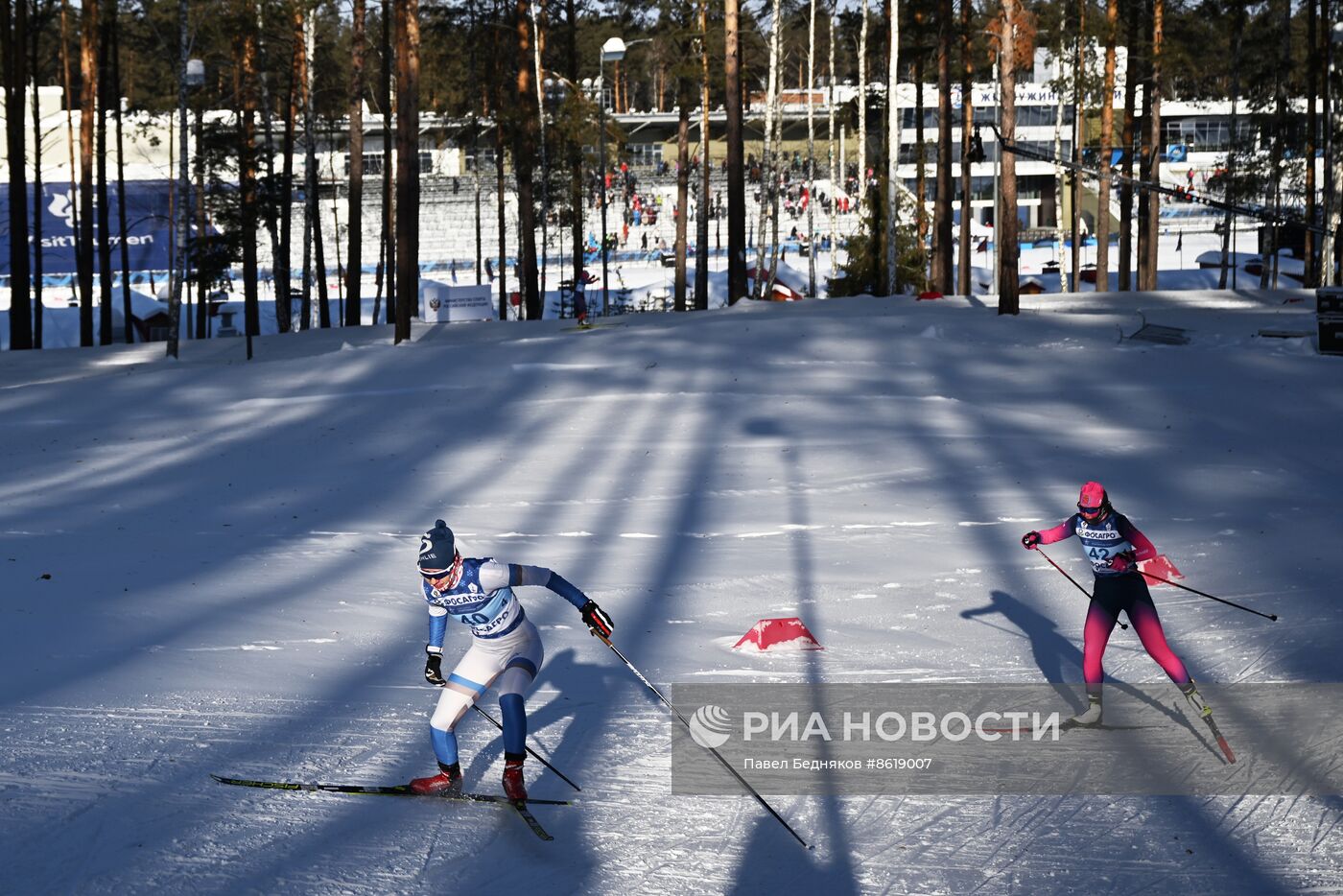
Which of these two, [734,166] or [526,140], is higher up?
[526,140]

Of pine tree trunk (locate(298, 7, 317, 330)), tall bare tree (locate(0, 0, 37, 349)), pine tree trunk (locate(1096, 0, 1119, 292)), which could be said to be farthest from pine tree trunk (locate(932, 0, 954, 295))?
tall bare tree (locate(0, 0, 37, 349))

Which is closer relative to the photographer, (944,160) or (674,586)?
(674,586)

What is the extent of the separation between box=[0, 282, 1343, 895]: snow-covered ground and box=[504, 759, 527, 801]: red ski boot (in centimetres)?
18

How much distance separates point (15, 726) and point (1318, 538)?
11833 mm

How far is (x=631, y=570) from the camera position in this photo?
1335 centimetres

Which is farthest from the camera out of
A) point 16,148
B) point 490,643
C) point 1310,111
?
point 1310,111

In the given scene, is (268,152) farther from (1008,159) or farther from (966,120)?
(966,120)

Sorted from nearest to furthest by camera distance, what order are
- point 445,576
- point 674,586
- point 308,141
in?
point 445,576, point 674,586, point 308,141

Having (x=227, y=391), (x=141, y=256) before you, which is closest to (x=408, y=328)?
(x=227, y=391)

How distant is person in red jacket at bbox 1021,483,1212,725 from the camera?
8.71m

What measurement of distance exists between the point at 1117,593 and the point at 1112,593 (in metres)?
0.03

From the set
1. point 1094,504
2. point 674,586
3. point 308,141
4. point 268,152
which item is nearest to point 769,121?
point 308,141

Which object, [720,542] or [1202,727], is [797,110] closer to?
[720,542]

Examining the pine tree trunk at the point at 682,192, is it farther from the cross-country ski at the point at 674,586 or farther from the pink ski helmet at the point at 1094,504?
the pink ski helmet at the point at 1094,504
